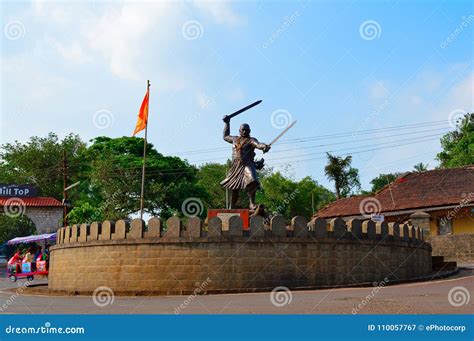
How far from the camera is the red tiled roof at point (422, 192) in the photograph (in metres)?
35.0

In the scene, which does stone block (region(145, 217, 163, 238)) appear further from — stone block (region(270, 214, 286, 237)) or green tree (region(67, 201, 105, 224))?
green tree (region(67, 201, 105, 224))

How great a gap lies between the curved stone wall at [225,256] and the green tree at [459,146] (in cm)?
4134

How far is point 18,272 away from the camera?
2620cm

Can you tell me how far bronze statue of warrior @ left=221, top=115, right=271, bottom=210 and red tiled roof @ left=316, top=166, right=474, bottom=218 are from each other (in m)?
19.3

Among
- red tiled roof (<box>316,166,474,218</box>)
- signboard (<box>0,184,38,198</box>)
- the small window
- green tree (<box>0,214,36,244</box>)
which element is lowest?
the small window

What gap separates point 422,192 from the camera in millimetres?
37312

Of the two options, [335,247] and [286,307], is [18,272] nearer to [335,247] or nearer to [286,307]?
[335,247]

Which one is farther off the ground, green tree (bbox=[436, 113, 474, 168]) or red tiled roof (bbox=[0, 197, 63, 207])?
green tree (bbox=[436, 113, 474, 168])

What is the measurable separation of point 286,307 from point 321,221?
6.35 m

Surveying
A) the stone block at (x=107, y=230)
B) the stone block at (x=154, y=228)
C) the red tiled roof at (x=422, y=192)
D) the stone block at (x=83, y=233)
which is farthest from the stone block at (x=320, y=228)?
the red tiled roof at (x=422, y=192)

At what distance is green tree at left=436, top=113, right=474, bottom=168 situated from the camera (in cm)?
5512

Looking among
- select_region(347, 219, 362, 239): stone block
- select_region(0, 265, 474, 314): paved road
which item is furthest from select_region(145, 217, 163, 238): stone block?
select_region(347, 219, 362, 239): stone block

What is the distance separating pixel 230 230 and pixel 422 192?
2494cm

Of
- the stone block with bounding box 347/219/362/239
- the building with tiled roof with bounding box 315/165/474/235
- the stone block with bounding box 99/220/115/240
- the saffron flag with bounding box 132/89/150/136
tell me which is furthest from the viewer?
the building with tiled roof with bounding box 315/165/474/235
